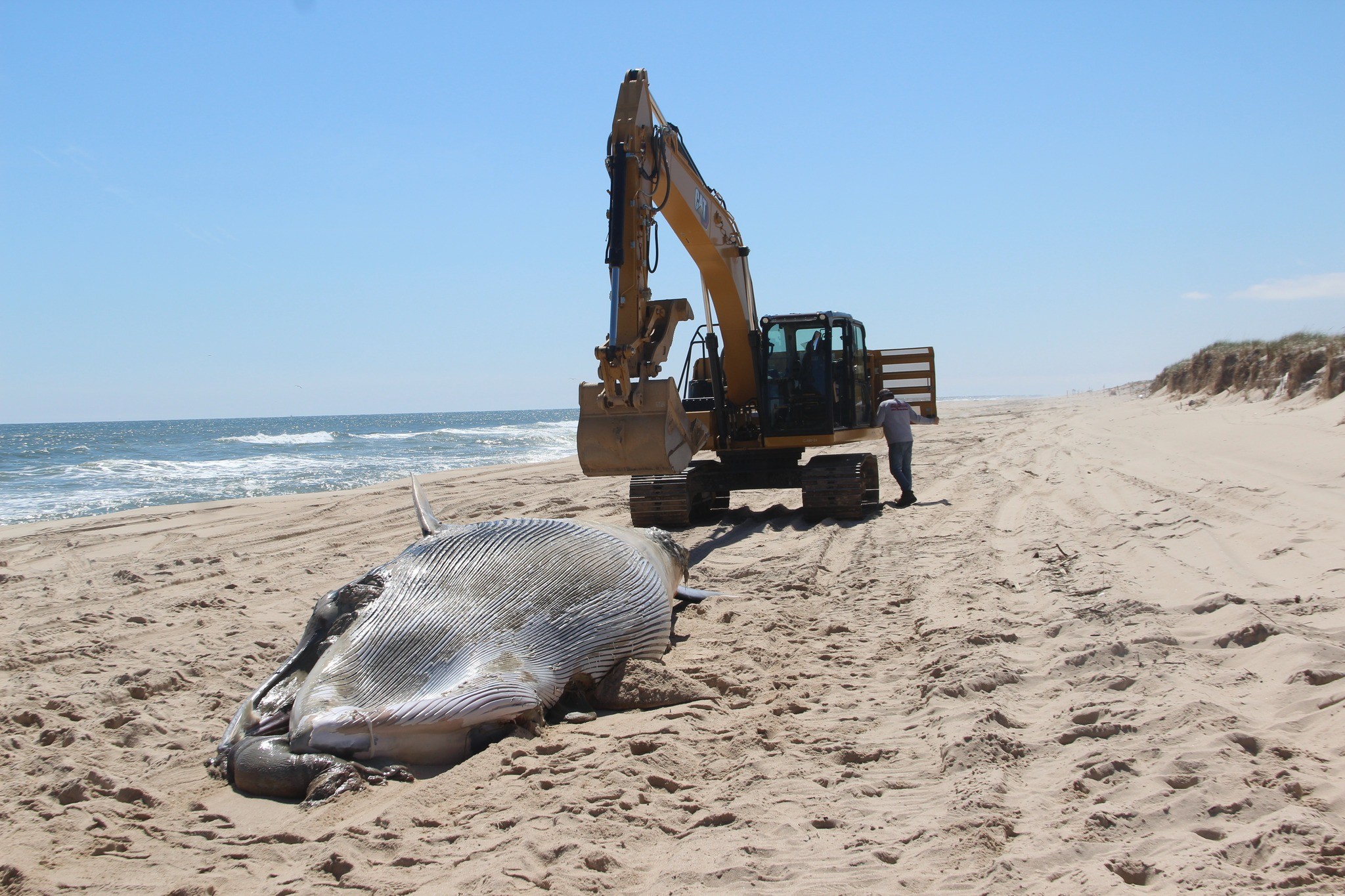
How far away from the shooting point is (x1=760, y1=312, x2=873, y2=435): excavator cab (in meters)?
11.0

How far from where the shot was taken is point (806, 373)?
36.7ft

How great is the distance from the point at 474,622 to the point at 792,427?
7.52 m

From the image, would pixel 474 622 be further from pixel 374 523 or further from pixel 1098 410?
pixel 1098 410

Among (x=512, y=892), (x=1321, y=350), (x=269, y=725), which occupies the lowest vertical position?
(x=512, y=892)

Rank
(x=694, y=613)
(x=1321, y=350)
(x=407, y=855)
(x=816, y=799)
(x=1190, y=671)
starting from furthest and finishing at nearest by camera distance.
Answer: (x=1321, y=350), (x=694, y=613), (x=1190, y=671), (x=816, y=799), (x=407, y=855)

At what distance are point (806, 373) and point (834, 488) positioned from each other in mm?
1515

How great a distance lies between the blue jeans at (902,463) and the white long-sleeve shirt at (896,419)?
0.07m

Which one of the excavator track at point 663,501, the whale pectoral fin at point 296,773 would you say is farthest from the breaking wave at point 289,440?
the whale pectoral fin at point 296,773

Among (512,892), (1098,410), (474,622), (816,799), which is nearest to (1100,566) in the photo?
(816,799)

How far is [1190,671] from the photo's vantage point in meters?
4.05

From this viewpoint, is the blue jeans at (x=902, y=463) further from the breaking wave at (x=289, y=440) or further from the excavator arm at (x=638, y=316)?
the breaking wave at (x=289, y=440)

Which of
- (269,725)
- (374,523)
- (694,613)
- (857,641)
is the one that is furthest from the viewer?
(374,523)

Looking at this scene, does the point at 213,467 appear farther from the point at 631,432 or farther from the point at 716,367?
the point at 631,432

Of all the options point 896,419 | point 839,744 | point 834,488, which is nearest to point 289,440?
point 896,419
